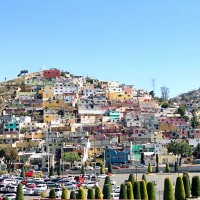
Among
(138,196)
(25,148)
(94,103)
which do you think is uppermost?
(94,103)

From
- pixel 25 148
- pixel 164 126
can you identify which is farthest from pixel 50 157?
pixel 164 126

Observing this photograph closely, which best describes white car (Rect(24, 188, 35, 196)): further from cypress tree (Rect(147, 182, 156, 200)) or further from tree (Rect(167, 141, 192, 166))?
tree (Rect(167, 141, 192, 166))

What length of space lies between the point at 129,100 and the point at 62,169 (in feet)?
141

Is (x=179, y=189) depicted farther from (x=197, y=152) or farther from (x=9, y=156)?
(x=9, y=156)

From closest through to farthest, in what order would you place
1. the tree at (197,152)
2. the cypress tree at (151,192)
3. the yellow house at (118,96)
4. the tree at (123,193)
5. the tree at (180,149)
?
1. the tree at (123,193)
2. the cypress tree at (151,192)
3. the tree at (180,149)
4. the tree at (197,152)
5. the yellow house at (118,96)

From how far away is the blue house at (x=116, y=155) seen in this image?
69812 mm

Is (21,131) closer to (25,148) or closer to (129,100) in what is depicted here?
(25,148)

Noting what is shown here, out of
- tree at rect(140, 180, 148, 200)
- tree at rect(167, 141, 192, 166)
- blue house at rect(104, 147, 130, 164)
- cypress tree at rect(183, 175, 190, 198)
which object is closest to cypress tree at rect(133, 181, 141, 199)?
tree at rect(140, 180, 148, 200)

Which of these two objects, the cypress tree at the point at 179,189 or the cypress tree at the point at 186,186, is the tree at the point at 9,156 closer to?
the cypress tree at the point at 186,186

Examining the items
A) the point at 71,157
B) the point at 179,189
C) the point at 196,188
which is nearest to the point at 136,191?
the point at 179,189

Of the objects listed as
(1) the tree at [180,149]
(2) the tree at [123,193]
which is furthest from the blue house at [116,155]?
(2) the tree at [123,193]

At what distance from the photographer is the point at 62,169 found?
2534 inches

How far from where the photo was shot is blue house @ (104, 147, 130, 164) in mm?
69812

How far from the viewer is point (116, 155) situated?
69938mm
